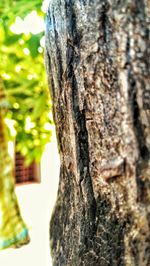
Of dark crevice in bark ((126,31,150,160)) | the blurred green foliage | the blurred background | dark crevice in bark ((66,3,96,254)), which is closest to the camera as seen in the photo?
dark crevice in bark ((126,31,150,160))

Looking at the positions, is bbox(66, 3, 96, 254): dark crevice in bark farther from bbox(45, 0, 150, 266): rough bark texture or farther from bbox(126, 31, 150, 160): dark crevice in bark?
bbox(126, 31, 150, 160): dark crevice in bark

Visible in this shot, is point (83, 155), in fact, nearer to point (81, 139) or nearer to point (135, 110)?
point (81, 139)

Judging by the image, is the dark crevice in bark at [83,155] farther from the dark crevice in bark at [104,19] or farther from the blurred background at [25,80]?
the blurred background at [25,80]

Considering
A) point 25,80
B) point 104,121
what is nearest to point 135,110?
point 104,121

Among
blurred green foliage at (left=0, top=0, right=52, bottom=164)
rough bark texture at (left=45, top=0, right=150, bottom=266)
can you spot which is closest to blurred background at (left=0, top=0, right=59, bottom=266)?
blurred green foliage at (left=0, top=0, right=52, bottom=164)

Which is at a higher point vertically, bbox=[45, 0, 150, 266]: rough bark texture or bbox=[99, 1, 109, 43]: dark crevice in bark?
bbox=[99, 1, 109, 43]: dark crevice in bark

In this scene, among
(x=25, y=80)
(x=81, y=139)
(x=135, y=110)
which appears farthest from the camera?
(x=25, y=80)

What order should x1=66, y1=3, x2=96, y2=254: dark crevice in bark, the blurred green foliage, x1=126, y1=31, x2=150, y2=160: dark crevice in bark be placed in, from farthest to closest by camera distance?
1. the blurred green foliage
2. x1=66, y1=3, x2=96, y2=254: dark crevice in bark
3. x1=126, y1=31, x2=150, y2=160: dark crevice in bark

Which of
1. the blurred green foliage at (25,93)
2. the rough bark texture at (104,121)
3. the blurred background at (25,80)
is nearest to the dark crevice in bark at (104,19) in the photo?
the rough bark texture at (104,121)

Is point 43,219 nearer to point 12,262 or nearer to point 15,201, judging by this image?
point 12,262
